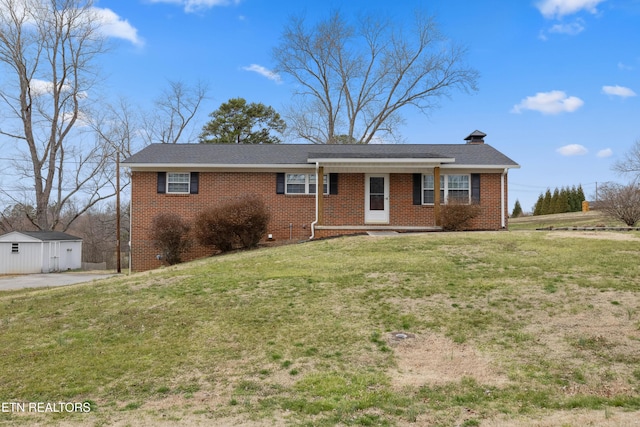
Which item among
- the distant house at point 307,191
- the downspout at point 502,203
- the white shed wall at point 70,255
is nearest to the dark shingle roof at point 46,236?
the white shed wall at point 70,255

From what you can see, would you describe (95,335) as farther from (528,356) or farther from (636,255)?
(636,255)

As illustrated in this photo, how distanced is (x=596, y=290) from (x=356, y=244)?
6.21 m

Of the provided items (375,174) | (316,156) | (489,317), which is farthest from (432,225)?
(489,317)

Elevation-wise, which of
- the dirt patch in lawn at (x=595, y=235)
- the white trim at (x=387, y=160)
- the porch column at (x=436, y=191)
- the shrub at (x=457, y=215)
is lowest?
the dirt patch in lawn at (x=595, y=235)

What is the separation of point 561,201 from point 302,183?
99.7ft

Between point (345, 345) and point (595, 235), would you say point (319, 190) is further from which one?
point (345, 345)

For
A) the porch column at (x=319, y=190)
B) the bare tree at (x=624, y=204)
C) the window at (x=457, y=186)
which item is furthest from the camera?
the bare tree at (x=624, y=204)

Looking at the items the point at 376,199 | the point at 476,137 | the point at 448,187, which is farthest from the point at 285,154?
the point at 476,137

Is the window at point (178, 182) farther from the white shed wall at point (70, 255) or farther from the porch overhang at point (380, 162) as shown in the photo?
the white shed wall at point (70, 255)

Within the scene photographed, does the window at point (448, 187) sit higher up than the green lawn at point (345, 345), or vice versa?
the window at point (448, 187)

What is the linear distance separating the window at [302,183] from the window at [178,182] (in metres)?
3.71

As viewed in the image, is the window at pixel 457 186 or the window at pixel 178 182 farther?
the window at pixel 457 186

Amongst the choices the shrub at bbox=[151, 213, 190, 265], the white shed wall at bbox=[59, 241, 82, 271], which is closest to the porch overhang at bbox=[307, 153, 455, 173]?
the shrub at bbox=[151, 213, 190, 265]

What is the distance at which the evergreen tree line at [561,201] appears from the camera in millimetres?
39625
